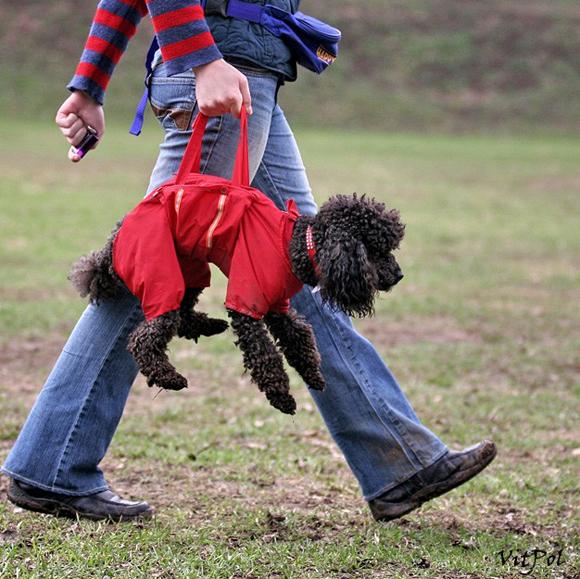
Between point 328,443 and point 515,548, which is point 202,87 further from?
point 328,443

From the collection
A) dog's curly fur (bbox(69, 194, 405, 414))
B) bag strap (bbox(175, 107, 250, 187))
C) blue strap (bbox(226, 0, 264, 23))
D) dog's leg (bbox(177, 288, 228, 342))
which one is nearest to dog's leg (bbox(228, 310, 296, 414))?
dog's curly fur (bbox(69, 194, 405, 414))

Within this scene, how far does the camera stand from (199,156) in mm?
3160

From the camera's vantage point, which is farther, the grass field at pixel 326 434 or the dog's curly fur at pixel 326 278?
the grass field at pixel 326 434

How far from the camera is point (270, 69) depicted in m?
3.27

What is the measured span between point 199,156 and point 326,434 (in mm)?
2579

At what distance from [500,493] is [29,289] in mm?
5974

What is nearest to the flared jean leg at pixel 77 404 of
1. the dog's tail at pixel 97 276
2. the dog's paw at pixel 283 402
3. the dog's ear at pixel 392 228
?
the dog's tail at pixel 97 276

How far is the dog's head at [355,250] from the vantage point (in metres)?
2.89

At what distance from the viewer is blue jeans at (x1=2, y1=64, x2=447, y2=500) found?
3295mm

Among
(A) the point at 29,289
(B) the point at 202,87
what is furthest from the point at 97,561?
(A) the point at 29,289

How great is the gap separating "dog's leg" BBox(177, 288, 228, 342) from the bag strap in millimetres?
395

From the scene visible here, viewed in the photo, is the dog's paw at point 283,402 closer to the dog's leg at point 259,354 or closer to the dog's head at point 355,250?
the dog's leg at point 259,354

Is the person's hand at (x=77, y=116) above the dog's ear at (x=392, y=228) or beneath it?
above

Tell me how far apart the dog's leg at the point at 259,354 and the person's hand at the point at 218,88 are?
603mm
